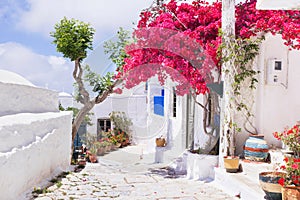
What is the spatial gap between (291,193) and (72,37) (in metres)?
8.05

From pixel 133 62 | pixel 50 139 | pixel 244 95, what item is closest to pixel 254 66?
pixel 244 95

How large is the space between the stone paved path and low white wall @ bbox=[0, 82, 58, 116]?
1.57m

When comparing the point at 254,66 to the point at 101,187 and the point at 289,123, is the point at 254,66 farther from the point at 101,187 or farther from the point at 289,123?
the point at 101,187

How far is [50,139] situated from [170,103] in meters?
7.18

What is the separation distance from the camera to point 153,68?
27.5 feet

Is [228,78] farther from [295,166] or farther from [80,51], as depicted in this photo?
[80,51]

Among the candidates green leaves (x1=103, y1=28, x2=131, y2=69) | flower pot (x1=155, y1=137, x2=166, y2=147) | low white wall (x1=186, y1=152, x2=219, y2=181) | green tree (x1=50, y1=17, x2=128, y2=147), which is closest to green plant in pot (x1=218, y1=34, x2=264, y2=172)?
low white wall (x1=186, y1=152, x2=219, y2=181)

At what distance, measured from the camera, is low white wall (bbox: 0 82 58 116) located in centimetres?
483

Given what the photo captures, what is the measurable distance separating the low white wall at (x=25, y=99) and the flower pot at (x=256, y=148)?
179 inches

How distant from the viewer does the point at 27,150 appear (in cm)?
495

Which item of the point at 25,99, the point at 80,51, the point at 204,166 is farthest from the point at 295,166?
the point at 80,51

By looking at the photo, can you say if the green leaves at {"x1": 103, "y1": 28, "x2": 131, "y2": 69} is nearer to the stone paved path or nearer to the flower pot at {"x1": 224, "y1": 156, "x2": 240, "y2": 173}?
the stone paved path

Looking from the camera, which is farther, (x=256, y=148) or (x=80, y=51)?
(x=80, y=51)

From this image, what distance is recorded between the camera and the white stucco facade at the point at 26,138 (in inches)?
170
